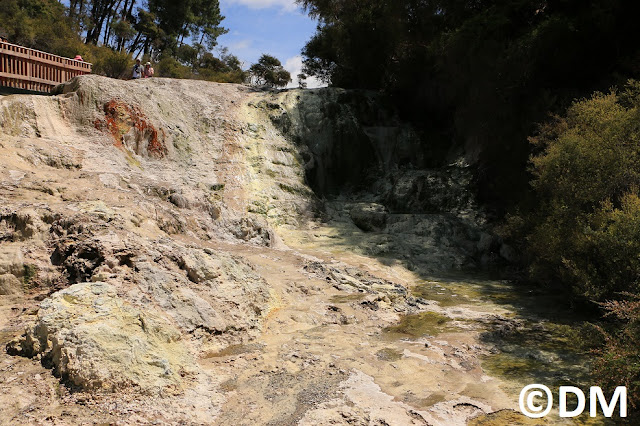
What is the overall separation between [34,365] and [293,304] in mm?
3763

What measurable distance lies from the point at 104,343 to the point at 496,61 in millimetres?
12510

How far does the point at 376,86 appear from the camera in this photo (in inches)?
841

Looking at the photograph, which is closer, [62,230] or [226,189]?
[62,230]

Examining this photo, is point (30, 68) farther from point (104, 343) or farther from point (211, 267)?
point (104, 343)

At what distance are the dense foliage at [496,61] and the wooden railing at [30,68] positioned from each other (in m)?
10.8

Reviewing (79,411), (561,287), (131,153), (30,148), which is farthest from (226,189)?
(79,411)

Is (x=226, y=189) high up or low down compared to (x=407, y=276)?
up

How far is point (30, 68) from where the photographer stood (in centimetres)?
1489

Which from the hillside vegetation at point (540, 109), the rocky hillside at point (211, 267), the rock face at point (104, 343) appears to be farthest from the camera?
the hillside vegetation at point (540, 109)

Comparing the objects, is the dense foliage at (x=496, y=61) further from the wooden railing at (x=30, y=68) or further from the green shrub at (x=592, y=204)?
the wooden railing at (x=30, y=68)

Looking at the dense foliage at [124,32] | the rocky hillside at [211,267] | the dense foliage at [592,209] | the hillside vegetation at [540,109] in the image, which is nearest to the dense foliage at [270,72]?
the dense foliage at [124,32]

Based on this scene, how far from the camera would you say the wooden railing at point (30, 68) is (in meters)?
14.1

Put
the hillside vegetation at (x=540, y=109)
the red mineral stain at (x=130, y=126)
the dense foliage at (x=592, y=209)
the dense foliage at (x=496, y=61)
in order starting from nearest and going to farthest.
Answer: the dense foliage at (x=592, y=209), the hillside vegetation at (x=540, y=109), the dense foliage at (x=496, y=61), the red mineral stain at (x=130, y=126)

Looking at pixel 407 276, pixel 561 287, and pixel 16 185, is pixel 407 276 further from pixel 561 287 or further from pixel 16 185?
pixel 16 185
